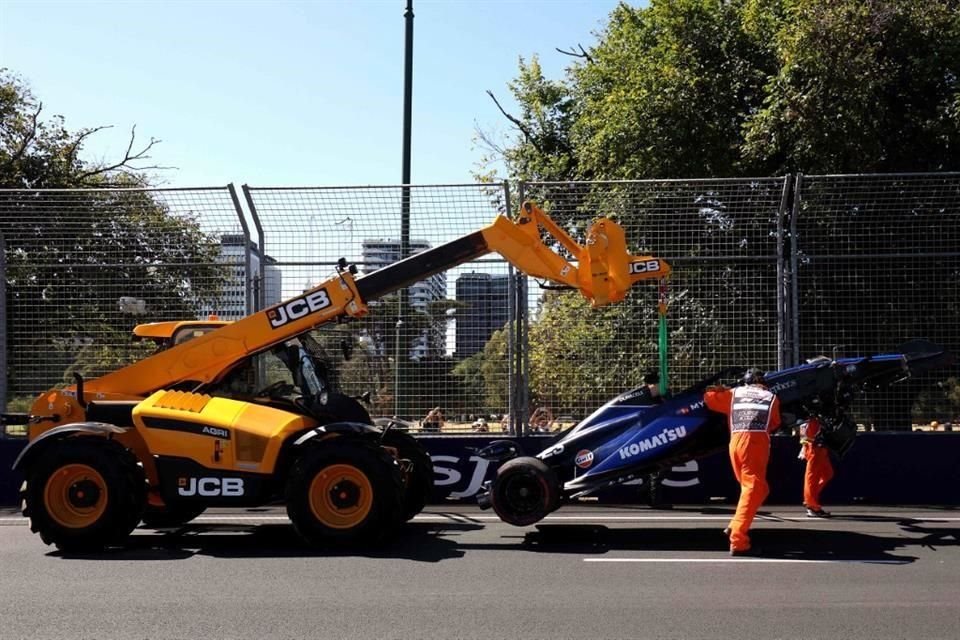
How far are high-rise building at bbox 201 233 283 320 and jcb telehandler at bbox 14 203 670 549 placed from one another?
7.19 ft

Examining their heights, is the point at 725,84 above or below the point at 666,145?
above

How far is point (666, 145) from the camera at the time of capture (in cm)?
1672

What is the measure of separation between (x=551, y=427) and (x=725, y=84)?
24.6 ft

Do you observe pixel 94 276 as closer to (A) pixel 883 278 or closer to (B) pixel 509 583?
(B) pixel 509 583

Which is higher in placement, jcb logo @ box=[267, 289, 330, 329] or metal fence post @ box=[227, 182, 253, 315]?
metal fence post @ box=[227, 182, 253, 315]

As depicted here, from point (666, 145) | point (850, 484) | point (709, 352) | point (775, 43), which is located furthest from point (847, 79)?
point (850, 484)

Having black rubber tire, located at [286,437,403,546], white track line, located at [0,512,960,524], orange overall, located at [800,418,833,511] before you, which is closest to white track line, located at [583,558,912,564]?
black rubber tire, located at [286,437,403,546]

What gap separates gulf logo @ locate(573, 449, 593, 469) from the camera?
9555 mm

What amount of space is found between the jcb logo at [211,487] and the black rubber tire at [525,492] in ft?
7.62

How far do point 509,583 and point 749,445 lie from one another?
2.60 m

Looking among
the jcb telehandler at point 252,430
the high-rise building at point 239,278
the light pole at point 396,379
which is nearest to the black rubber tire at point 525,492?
the jcb telehandler at point 252,430

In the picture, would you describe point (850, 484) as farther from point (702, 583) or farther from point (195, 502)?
point (195, 502)

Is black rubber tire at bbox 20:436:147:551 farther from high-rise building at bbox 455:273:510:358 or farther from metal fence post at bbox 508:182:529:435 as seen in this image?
metal fence post at bbox 508:182:529:435

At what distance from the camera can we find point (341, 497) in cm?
880
